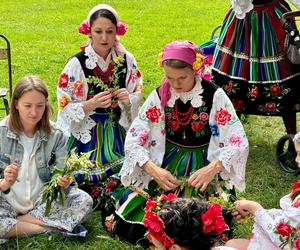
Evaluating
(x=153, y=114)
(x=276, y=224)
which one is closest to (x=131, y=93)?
(x=153, y=114)

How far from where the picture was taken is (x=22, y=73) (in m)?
8.15

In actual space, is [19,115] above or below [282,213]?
above

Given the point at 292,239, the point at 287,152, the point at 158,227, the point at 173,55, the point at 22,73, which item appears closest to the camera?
the point at 158,227

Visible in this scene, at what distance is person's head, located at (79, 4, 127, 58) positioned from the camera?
4.16m

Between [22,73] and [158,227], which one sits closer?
[158,227]

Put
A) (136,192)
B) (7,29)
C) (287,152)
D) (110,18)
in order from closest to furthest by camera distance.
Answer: (136,192) → (110,18) → (287,152) → (7,29)

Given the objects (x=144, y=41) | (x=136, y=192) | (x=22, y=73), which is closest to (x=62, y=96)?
(x=136, y=192)

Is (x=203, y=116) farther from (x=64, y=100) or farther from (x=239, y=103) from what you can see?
(x=239, y=103)

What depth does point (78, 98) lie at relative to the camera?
426 centimetres

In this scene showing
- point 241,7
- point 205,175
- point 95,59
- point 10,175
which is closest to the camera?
point 205,175

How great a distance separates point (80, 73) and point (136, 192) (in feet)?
3.38

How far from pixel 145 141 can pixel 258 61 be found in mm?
1591

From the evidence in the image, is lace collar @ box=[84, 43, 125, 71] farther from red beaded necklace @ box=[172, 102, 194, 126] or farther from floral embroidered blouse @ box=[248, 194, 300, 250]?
floral embroidered blouse @ box=[248, 194, 300, 250]

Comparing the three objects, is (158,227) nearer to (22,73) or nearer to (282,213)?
(282,213)
